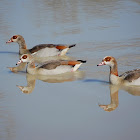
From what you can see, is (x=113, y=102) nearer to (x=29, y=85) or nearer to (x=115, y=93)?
(x=115, y=93)

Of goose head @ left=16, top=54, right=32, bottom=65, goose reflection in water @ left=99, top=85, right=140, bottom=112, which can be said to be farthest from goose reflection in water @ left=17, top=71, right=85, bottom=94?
goose reflection in water @ left=99, top=85, right=140, bottom=112

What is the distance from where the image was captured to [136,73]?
34.4 feet

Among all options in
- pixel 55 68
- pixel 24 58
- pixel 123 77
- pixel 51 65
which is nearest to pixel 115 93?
pixel 123 77

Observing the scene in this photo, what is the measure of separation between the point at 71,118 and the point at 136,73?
105 inches

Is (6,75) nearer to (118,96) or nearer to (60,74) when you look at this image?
(60,74)

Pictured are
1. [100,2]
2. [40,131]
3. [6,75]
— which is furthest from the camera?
[100,2]

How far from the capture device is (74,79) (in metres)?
11.4

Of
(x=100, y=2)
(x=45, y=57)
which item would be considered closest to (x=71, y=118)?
(x=45, y=57)

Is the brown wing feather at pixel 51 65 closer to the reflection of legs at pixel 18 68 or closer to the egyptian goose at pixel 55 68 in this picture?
the egyptian goose at pixel 55 68

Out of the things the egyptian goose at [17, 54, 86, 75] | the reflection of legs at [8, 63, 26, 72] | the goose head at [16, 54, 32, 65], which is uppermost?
the goose head at [16, 54, 32, 65]

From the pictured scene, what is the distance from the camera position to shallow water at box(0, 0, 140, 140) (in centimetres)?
807

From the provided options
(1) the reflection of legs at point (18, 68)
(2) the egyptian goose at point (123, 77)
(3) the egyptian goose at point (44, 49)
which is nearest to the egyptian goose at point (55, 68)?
(1) the reflection of legs at point (18, 68)

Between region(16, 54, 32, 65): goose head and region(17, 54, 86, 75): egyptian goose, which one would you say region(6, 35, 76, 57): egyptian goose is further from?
region(17, 54, 86, 75): egyptian goose

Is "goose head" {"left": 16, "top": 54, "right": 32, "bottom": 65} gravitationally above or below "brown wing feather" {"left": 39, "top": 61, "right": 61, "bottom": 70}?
above
